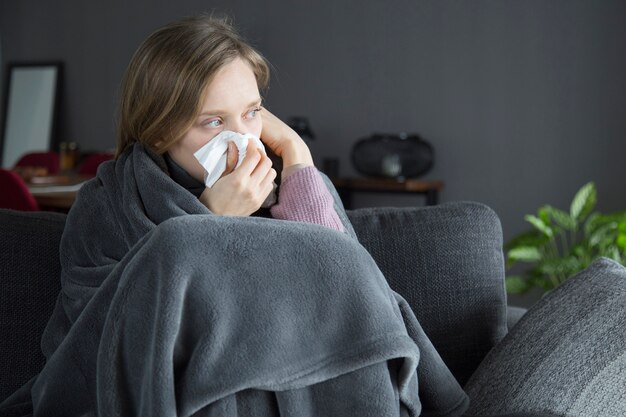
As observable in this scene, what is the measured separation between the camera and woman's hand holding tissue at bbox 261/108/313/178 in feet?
5.50

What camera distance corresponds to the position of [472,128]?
16.1 feet

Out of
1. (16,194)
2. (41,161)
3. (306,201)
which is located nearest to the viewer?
(306,201)

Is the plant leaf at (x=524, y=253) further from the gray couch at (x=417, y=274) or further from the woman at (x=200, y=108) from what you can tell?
the woman at (x=200, y=108)

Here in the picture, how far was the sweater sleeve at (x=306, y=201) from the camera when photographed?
1565mm

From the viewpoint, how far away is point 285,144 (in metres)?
1.69

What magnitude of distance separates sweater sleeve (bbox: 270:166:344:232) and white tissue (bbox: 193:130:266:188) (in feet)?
0.53

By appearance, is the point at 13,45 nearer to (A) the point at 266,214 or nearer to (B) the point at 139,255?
(A) the point at 266,214

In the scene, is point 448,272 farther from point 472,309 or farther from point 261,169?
point 261,169

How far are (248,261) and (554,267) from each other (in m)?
2.75

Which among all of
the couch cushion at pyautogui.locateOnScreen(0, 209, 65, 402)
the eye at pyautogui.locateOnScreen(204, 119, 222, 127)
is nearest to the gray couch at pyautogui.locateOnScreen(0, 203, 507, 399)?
the couch cushion at pyautogui.locateOnScreen(0, 209, 65, 402)

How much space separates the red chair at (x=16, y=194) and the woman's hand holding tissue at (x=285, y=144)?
1661 mm

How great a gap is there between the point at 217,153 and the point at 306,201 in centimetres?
21

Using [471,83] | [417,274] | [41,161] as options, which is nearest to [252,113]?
[417,274]

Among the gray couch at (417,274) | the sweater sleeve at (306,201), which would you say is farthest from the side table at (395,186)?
the sweater sleeve at (306,201)
